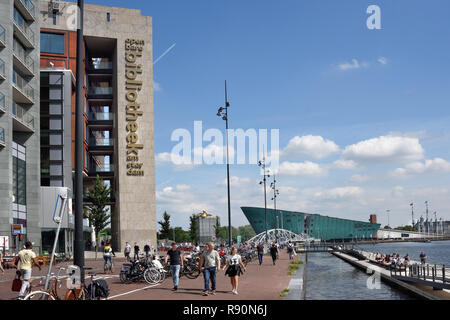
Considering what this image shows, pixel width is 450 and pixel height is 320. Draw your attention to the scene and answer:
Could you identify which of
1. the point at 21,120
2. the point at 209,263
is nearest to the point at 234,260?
the point at 209,263

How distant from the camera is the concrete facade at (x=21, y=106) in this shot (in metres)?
39.8

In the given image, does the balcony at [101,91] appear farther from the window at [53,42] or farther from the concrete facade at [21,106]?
the concrete facade at [21,106]

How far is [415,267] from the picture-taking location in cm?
2970

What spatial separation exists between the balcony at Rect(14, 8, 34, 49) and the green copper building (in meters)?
140

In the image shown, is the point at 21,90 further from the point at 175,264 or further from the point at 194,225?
the point at 194,225

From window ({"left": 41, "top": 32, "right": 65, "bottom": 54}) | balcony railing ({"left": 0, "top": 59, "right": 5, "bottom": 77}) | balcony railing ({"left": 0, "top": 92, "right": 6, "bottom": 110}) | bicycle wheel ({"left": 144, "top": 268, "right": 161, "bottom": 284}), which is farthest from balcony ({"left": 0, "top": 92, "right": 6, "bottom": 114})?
window ({"left": 41, "top": 32, "right": 65, "bottom": 54})

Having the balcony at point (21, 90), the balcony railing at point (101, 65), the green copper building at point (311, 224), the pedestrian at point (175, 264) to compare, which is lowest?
the green copper building at point (311, 224)

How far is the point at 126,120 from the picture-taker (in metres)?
69.0

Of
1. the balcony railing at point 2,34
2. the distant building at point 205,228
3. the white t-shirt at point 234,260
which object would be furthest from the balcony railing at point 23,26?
the distant building at point 205,228

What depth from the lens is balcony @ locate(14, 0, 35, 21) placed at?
4391 centimetres

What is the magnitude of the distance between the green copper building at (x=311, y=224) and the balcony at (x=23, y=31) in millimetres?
140371
